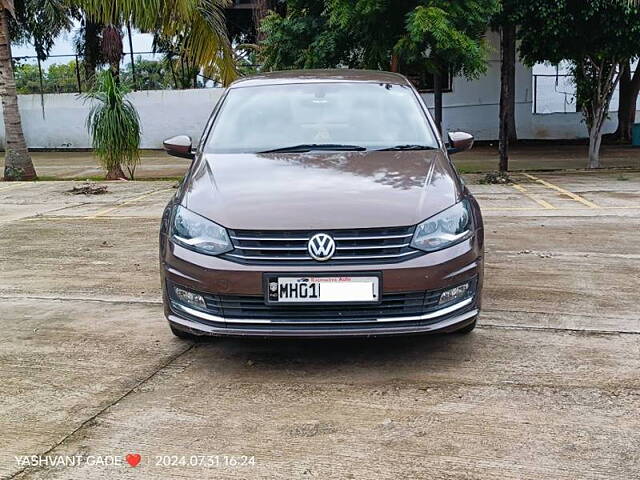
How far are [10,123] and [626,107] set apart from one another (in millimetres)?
16800

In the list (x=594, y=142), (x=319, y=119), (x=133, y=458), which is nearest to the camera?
(x=133, y=458)

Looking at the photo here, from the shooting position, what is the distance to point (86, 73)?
22344 millimetres

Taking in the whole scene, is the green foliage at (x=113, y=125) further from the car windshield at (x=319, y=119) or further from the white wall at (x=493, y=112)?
the white wall at (x=493, y=112)

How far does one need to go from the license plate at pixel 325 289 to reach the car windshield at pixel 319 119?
130cm

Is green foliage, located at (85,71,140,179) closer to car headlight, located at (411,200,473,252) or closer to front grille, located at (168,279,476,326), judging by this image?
front grille, located at (168,279,476,326)

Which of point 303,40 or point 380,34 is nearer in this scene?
point 380,34

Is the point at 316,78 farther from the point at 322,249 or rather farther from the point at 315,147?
the point at 322,249

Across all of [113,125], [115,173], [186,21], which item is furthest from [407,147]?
[115,173]

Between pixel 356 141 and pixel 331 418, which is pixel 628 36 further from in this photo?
pixel 331 418

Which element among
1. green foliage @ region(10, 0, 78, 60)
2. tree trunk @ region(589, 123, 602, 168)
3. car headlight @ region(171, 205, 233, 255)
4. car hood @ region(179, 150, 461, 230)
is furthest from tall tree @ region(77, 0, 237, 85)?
car headlight @ region(171, 205, 233, 255)

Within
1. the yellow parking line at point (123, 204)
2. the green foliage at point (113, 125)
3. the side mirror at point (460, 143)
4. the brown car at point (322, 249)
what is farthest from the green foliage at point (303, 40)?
the brown car at point (322, 249)

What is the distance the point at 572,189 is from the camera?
34.8 feet

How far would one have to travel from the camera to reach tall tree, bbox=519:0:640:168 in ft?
37.9

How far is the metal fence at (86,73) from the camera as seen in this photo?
21.8 meters
